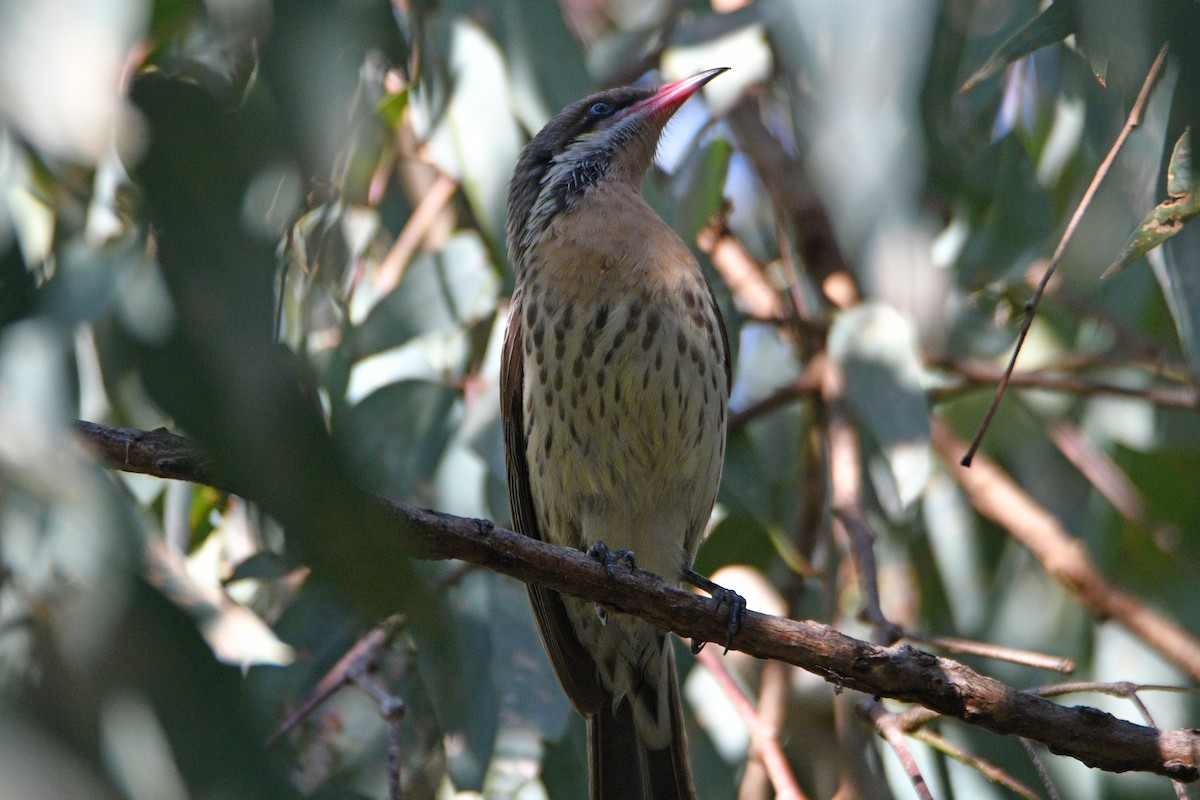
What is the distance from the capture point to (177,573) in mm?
3066

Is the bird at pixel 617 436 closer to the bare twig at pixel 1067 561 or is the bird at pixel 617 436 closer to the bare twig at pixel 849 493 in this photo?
the bare twig at pixel 849 493

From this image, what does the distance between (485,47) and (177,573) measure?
61.1 inches

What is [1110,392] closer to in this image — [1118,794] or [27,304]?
[1118,794]

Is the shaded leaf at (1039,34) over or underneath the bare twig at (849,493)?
over

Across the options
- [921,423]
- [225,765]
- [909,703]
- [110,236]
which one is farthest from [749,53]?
[225,765]

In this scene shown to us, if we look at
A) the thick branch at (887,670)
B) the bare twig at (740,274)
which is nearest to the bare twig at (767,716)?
the thick branch at (887,670)

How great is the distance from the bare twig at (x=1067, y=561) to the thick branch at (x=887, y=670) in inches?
48.0

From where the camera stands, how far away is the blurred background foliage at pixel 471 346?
112cm

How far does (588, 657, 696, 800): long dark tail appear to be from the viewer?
3000 mm

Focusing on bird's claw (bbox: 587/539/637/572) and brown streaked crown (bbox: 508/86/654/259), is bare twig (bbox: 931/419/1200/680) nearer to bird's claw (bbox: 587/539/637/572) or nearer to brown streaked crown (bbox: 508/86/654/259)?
bird's claw (bbox: 587/539/637/572)

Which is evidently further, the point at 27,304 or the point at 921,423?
the point at 921,423

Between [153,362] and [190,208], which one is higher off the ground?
[190,208]

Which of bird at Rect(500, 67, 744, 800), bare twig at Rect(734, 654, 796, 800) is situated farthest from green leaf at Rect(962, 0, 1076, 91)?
bare twig at Rect(734, 654, 796, 800)

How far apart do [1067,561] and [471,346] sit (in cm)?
177
